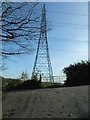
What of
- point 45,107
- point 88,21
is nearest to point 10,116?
point 45,107

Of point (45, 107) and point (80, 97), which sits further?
point (80, 97)

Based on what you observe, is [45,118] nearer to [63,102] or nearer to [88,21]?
[63,102]

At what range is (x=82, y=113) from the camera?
5730 mm

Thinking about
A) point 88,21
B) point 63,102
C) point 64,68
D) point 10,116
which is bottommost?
point 10,116

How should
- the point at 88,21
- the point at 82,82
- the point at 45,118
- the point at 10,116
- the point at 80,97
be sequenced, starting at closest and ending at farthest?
1. the point at 45,118
2. the point at 10,116
3. the point at 80,97
4. the point at 88,21
5. the point at 82,82

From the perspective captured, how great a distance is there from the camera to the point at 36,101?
24.9ft

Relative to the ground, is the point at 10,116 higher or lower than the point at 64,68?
lower

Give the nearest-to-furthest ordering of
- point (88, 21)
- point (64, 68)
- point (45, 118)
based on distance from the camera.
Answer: point (45, 118) → point (88, 21) → point (64, 68)

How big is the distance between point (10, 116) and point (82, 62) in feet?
39.9

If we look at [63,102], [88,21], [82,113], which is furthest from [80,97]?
[88,21]

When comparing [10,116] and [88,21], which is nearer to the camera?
[10,116]

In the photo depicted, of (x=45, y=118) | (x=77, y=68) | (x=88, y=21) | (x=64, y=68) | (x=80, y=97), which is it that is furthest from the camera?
(x=64, y=68)

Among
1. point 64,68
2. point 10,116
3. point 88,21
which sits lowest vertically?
point 10,116

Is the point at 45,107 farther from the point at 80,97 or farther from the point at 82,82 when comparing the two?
the point at 82,82
